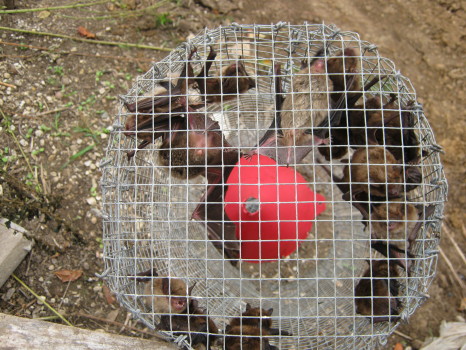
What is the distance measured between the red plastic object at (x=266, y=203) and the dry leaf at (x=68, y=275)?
59.0 inches

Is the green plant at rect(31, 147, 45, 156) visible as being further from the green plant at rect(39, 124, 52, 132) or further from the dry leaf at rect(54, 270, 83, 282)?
the dry leaf at rect(54, 270, 83, 282)

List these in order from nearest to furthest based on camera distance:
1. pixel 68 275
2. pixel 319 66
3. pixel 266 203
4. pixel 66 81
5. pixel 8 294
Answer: pixel 266 203, pixel 319 66, pixel 8 294, pixel 68 275, pixel 66 81

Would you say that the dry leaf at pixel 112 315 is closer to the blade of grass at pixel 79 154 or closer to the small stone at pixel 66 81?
the blade of grass at pixel 79 154

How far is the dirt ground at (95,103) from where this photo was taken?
3279 millimetres

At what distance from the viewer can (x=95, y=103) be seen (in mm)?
3621

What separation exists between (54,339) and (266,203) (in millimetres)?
1544

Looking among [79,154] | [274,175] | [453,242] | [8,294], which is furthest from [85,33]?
[453,242]

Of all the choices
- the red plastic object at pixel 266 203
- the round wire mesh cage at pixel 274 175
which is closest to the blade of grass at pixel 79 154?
the round wire mesh cage at pixel 274 175

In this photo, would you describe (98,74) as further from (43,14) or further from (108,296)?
(108,296)

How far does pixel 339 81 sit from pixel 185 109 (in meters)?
0.89

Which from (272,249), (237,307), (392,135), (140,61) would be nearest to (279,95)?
(392,135)

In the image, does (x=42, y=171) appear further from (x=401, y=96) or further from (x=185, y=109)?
(x=401, y=96)

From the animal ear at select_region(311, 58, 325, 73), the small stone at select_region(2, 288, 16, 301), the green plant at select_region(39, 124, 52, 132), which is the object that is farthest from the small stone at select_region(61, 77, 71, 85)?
the animal ear at select_region(311, 58, 325, 73)

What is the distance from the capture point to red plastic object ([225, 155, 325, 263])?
2.27 m
